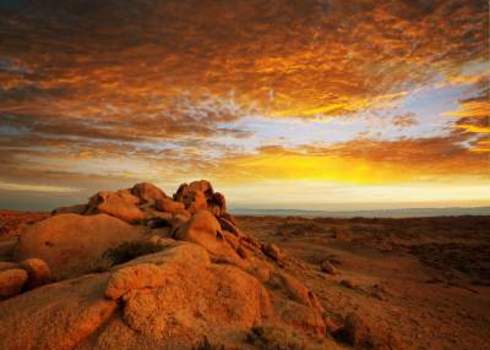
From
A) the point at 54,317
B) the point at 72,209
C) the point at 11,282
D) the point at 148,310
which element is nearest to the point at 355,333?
the point at 148,310

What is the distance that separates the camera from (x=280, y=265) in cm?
1828

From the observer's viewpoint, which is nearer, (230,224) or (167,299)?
(167,299)

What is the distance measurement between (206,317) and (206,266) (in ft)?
6.68

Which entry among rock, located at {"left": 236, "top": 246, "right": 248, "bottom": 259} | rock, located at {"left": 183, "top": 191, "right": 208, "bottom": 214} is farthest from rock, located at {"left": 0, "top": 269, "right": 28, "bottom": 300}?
rock, located at {"left": 183, "top": 191, "right": 208, "bottom": 214}

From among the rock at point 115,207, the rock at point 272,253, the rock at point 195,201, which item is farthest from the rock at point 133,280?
the rock at point 195,201

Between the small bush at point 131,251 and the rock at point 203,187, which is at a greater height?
the rock at point 203,187

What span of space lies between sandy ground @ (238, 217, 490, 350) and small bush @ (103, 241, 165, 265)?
6.29 m

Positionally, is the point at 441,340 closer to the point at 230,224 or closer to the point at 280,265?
the point at 280,265

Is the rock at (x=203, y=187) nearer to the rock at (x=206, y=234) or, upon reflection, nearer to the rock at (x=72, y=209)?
the rock at (x=72, y=209)

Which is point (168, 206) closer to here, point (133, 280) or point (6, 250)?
point (6, 250)

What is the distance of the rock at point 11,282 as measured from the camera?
913cm

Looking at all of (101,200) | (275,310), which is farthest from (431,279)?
(101,200)

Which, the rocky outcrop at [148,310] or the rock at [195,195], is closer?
the rocky outcrop at [148,310]

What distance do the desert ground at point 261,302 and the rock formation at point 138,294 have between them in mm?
29
